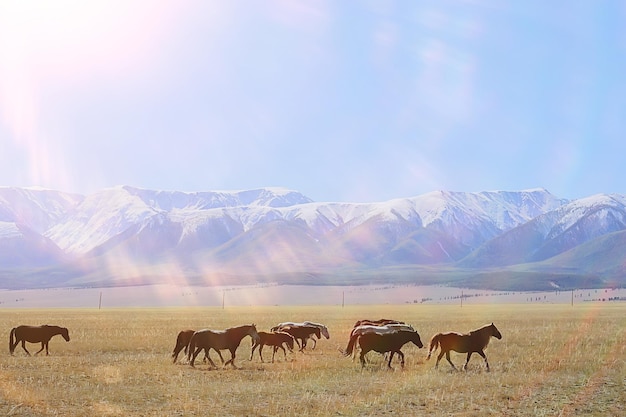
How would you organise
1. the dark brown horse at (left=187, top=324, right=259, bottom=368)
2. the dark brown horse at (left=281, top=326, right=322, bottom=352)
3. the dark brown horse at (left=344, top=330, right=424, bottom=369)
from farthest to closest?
the dark brown horse at (left=281, top=326, right=322, bottom=352), the dark brown horse at (left=187, top=324, right=259, bottom=368), the dark brown horse at (left=344, top=330, right=424, bottom=369)

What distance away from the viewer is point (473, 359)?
26.5 m

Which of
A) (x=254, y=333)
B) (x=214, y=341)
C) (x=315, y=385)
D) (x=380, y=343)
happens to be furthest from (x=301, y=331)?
(x=315, y=385)

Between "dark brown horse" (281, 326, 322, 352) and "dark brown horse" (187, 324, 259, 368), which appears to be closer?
"dark brown horse" (187, 324, 259, 368)

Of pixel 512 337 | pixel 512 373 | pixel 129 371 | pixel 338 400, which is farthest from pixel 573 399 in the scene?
pixel 512 337

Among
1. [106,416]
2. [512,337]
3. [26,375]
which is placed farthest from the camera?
[512,337]

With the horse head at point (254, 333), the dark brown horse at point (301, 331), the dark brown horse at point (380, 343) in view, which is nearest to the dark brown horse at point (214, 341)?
the horse head at point (254, 333)

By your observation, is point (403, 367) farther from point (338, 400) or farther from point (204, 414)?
point (204, 414)

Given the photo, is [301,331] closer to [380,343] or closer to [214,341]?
[214,341]

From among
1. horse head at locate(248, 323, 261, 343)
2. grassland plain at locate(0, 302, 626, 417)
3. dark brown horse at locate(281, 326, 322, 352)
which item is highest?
horse head at locate(248, 323, 261, 343)

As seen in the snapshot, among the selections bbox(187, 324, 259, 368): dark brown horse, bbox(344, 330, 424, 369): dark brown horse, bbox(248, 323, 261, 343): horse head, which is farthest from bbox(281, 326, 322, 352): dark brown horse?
bbox(344, 330, 424, 369): dark brown horse

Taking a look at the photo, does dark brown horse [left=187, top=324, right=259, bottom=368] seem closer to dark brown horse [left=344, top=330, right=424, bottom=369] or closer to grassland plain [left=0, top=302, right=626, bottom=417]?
grassland plain [left=0, top=302, right=626, bottom=417]

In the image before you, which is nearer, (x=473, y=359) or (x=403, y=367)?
(x=403, y=367)

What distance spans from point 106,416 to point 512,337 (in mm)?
27937

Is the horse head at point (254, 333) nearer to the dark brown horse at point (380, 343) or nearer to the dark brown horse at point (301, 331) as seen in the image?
the dark brown horse at point (380, 343)
